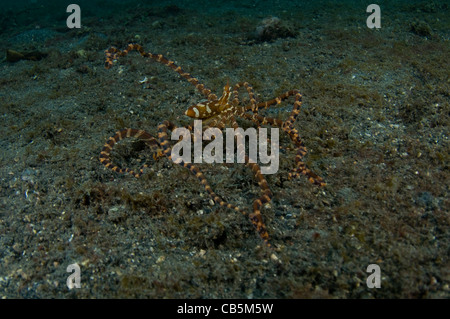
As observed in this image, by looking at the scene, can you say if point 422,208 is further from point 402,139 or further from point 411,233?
point 402,139

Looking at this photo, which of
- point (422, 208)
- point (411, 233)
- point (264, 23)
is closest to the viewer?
point (411, 233)

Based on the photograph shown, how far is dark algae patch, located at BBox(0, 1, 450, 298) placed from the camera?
356 cm

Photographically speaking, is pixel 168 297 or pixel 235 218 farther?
pixel 235 218

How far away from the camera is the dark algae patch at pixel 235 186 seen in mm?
3562

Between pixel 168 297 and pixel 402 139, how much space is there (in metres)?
4.80

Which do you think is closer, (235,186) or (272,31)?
(235,186)

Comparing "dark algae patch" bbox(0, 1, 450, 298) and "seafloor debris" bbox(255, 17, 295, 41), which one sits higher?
"seafloor debris" bbox(255, 17, 295, 41)

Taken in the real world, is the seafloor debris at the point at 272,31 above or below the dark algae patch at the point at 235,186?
above

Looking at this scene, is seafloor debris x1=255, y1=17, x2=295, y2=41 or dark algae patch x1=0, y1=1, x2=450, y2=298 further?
seafloor debris x1=255, y1=17, x2=295, y2=41

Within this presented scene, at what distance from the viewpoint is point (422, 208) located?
13.2 feet

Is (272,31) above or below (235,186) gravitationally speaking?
above

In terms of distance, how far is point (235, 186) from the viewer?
4.84 meters

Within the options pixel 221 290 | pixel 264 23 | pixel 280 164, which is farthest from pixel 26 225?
pixel 264 23

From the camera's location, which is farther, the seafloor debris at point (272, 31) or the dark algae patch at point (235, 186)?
the seafloor debris at point (272, 31)
